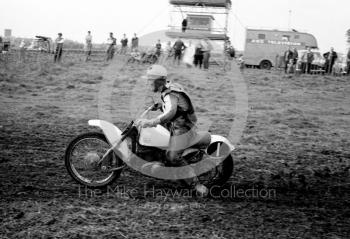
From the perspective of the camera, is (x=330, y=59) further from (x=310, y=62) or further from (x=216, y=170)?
(x=216, y=170)

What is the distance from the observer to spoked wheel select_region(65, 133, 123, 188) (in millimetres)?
5500

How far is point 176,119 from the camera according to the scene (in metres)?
5.43

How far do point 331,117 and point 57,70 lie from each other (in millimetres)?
12789

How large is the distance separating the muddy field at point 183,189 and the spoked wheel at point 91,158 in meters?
0.16

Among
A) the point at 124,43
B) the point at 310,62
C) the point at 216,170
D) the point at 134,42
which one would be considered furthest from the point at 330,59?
the point at 216,170

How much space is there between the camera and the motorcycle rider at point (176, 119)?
207 inches

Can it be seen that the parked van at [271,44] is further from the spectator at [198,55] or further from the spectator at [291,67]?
the spectator at [198,55]

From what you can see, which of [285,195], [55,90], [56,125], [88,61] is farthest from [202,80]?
[285,195]

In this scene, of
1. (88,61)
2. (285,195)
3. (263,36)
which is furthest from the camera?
(263,36)

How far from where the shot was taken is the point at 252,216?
4848mm

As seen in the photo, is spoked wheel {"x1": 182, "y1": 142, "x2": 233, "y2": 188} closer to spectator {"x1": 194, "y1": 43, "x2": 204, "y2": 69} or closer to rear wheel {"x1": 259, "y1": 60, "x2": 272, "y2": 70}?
spectator {"x1": 194, "y1": 43, "x2": 204, "y2": 69}

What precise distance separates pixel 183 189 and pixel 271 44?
26600 mm

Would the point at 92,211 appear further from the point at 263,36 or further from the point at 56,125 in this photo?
the point at 263,36

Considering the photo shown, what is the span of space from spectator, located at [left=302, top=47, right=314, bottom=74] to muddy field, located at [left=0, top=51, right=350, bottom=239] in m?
10.5
